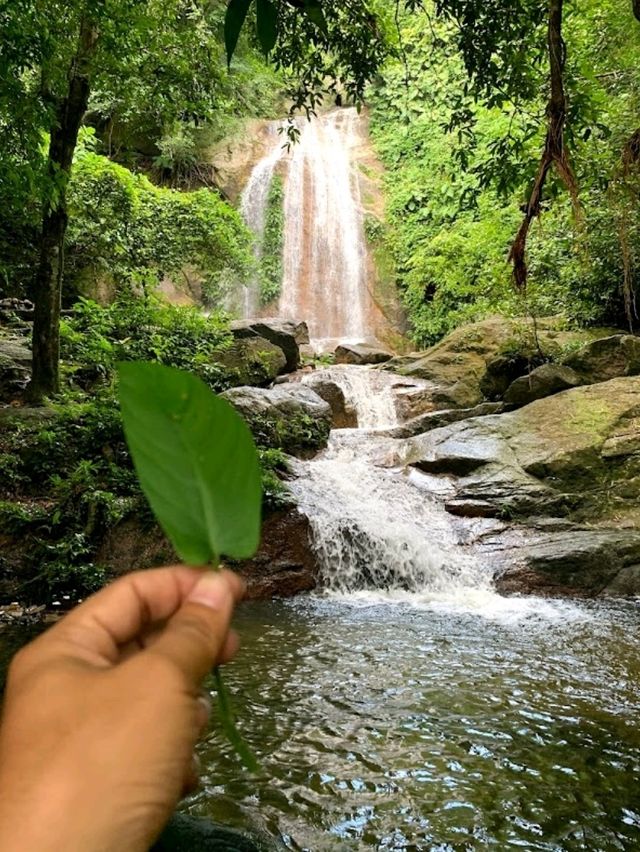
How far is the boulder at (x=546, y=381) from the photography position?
1067cm

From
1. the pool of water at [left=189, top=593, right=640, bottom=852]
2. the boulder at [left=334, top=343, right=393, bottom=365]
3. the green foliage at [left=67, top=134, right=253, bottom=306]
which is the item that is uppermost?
the green foliage at [left=67, top=134, right=253, bottom=306]

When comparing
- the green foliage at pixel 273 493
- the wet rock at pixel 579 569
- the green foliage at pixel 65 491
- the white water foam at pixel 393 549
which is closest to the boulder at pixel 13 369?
the green foliage at pixel 65 491

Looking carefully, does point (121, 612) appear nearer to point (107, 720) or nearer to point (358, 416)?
point (107, 720)

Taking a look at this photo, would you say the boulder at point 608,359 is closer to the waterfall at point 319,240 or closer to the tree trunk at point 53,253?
the tree trunk at point 53,253

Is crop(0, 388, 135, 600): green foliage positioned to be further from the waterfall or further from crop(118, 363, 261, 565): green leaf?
the waterfall

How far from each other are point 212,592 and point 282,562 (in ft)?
20.6

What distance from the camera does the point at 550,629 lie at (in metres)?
5.29

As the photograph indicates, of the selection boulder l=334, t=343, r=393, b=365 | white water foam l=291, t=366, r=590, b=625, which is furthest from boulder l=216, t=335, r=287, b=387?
boulder l=334, t=343, r=393, b=365

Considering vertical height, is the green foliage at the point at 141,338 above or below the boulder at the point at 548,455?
above

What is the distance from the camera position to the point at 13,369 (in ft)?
29.4

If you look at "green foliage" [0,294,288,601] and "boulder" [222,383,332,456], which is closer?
"green foliage" [0,294,288,601]

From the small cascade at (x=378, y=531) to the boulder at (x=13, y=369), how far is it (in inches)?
A: 165

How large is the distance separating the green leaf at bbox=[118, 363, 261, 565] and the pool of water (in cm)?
222

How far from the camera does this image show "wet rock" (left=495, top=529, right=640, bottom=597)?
6.54 m
